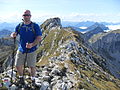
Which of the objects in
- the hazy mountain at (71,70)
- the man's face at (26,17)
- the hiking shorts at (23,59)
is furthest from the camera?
the hazy mountain at (71,70)

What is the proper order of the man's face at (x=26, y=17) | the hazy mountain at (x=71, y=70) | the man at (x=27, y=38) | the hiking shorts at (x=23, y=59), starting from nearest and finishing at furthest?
the man's face at (x=26, y=17) < the man at (x=27, y=38) < the hiking shorts at (x=23, y=59) < the hazy mountain at (x=71, y=70)

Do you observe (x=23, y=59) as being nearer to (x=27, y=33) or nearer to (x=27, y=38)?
(x=27, y=38)

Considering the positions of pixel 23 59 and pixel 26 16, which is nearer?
pixel 26 16

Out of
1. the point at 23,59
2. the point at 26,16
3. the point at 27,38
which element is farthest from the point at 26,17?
the point at 23,59

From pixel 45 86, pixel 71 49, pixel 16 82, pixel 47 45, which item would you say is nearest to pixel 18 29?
pixel 16 82

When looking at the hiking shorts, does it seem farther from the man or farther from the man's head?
the man's head

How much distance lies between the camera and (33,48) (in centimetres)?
2112

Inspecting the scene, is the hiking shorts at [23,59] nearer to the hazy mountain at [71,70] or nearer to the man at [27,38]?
the man at [27,38]

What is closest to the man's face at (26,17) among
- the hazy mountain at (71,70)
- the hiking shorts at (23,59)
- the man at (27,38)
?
the man at (27,38)

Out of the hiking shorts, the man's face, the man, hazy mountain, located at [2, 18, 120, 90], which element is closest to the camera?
the man's face

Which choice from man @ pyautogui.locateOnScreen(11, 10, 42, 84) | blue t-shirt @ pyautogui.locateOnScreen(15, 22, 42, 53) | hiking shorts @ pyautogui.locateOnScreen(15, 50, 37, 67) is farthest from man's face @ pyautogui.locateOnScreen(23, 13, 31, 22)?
hiking shorts @ pyautogui.locateOnScreen(15, 50, 37, 67)

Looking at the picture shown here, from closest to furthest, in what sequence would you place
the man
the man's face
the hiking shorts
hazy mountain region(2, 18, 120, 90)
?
the man's face, the man, the hiking shorts, hazy mountain region(2, 18, 120, 90)

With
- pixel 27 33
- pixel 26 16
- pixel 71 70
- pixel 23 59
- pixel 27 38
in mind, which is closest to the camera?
pixel 26 16

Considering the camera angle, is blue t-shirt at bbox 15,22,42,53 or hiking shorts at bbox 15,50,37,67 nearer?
blue t-shirt at bbox 15,22,42,53
